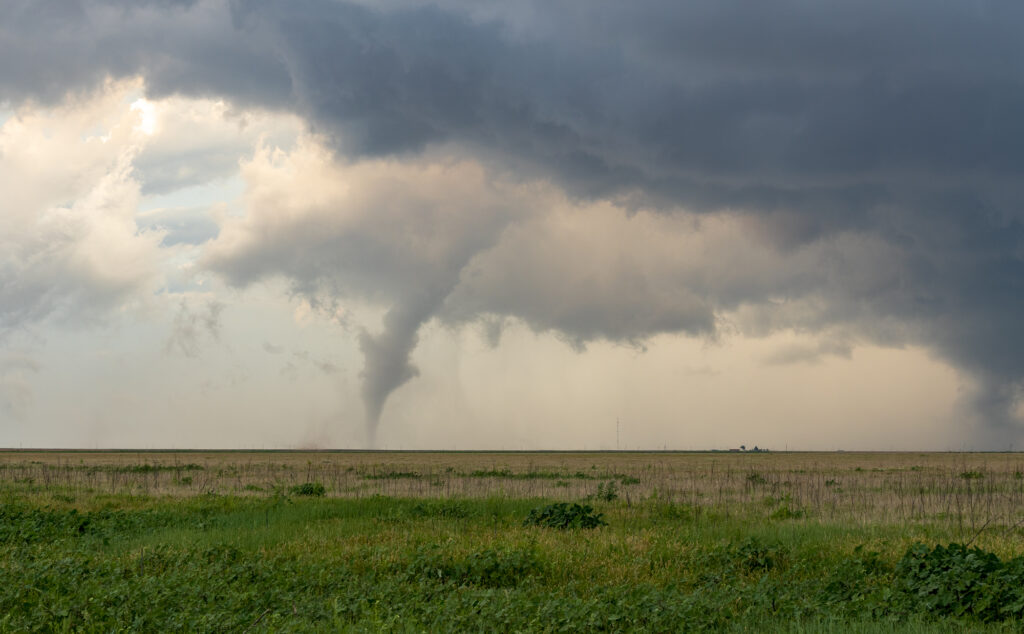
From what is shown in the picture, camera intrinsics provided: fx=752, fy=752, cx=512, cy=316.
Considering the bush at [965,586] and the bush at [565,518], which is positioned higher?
the bush at [965,586]

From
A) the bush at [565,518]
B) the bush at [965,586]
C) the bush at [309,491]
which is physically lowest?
the bush at [309,491]

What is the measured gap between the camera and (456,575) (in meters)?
13.5

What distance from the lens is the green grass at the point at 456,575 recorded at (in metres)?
10.0

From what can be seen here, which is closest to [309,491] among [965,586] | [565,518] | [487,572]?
[565,518]

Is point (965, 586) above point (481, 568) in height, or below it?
above

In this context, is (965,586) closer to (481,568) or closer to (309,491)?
(481,568)

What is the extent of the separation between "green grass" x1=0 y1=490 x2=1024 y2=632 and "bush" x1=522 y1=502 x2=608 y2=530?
1.47ft

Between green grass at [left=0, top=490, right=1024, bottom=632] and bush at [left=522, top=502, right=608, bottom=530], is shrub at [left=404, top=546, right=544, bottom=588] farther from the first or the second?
bush at [left=522, top=502, right=608, bottom=530]

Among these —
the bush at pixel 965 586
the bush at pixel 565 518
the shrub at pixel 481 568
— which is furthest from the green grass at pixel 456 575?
the bush at pixel 565 518

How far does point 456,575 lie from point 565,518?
6.95 metres

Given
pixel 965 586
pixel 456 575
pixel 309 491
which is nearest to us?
pixel 965 586

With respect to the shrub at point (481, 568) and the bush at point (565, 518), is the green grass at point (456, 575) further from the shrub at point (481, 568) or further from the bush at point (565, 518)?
the bush at point (565, 518)

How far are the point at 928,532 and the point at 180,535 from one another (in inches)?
743

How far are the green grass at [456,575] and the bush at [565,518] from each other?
0.45m
